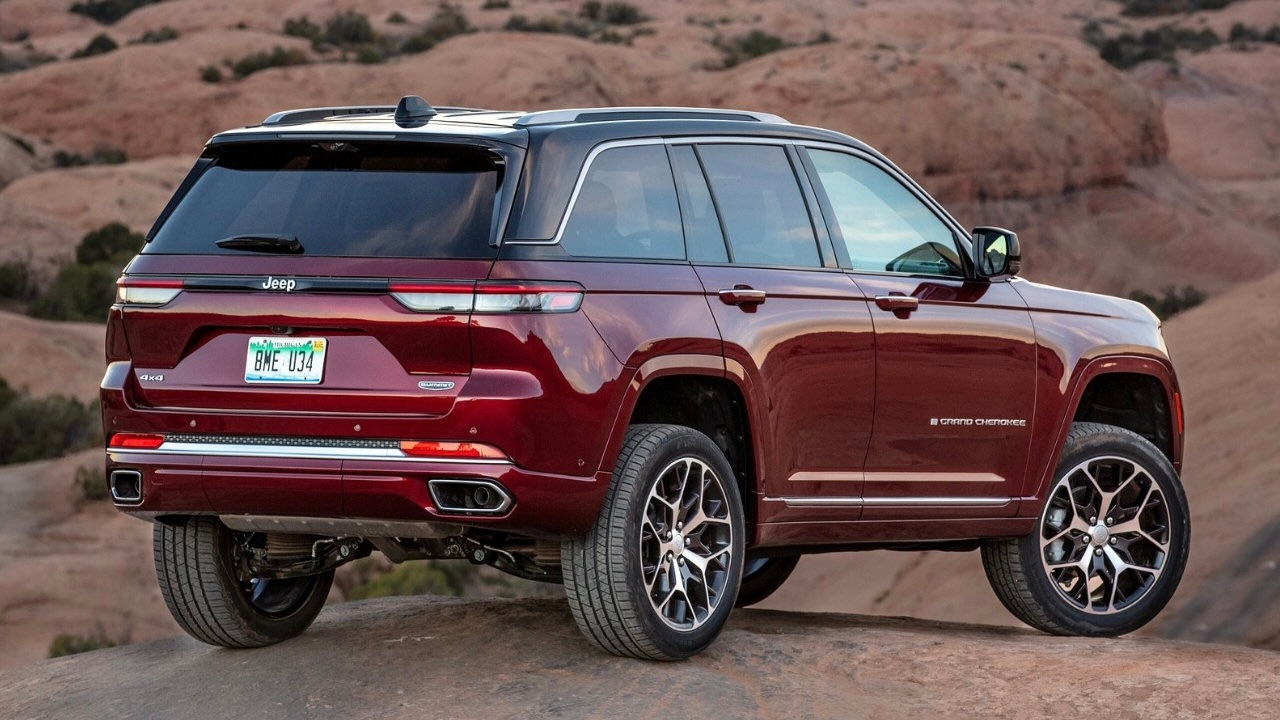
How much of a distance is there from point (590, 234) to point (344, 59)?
4109 cm

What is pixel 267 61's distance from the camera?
145 ft

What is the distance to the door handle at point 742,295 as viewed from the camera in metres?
6.11

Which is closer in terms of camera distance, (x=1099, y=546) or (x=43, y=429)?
(x=1099, y=546)

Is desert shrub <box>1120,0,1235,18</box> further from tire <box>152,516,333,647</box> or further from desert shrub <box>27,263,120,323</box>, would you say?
tire <box>152,516,333,647</box>

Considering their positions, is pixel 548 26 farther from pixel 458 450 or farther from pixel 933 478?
pixel 458 450

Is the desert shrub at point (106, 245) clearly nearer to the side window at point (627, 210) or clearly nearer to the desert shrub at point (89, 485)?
the desert shrub at point (89, 485)

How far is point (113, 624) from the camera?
15.7m

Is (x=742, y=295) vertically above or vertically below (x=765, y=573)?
above

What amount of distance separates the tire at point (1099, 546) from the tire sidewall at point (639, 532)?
186 centimetres

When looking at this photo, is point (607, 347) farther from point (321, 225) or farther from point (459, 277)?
point (321, 225)

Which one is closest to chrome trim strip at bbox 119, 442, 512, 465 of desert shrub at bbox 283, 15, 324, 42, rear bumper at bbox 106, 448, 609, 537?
rear bumper at bbox 106, 448, 609, 537

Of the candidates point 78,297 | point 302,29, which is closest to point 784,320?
point 78,297

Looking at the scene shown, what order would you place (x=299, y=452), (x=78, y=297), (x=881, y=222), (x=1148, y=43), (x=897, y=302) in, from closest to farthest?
(x=299, y=452) → (x=897, y=302) → (x=881, y=222) → (x=78, y=297) → (x=1148, y=43)

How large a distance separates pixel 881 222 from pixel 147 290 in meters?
2.83
